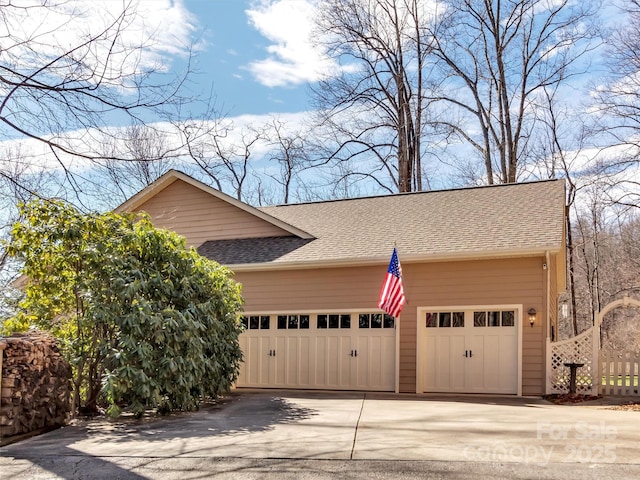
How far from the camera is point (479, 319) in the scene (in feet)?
40.6

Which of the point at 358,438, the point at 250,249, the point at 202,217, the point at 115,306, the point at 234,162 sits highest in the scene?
the point at 234,162

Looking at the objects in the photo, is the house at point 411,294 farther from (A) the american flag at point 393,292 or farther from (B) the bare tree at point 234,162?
(B) the bare tree at point 234,162

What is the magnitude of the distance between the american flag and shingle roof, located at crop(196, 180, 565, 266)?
83cm

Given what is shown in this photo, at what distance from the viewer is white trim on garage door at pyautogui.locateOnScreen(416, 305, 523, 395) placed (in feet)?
39.5

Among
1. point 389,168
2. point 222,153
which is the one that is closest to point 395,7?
point 389,168

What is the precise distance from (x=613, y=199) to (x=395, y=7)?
1194 cm

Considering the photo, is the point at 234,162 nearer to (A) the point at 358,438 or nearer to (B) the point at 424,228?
(B) the point at 424,228

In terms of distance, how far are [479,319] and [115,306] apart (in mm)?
6887

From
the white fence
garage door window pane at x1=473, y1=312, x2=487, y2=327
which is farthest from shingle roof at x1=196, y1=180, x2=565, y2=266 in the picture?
the white fence

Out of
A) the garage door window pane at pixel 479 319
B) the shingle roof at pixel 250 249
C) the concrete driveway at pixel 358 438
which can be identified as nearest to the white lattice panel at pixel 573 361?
the garage door window pane at pixel 479 319

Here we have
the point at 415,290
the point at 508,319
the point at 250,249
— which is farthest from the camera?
the point at 250,249

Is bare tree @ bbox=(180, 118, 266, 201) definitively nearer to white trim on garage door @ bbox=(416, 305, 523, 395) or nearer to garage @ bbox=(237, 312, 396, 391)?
garage @ bbox=(237, 312, 396, 391)

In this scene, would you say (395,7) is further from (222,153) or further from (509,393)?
(509,393)

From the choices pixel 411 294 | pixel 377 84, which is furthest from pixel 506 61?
pixel 411 294
